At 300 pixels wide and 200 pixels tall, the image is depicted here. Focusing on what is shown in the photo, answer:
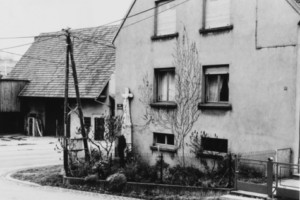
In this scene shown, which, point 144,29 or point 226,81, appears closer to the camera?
point 226,81

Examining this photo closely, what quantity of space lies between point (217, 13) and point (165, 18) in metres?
2.71

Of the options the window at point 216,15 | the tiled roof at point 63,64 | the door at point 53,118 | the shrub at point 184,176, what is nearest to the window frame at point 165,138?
the shrub at point 184,176

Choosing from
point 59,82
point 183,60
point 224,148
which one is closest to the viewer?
point 224,148

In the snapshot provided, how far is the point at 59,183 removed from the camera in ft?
56.3

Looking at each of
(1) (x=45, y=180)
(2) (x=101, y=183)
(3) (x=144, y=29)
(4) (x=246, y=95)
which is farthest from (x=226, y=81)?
(1) (x=45, y=180)

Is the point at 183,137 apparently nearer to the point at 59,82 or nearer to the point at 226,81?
the point at 226,81

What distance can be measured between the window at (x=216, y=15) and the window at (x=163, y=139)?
15.3 feet

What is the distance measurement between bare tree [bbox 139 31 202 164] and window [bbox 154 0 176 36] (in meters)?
0.88

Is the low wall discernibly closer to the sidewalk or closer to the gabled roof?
the gabled roof

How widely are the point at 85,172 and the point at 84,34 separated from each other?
22369 mm

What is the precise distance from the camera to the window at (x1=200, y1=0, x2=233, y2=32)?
15805mm

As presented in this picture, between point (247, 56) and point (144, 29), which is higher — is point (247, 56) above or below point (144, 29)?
below

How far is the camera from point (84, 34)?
37812 millimetres

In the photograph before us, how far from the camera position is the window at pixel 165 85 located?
59.1 ft
